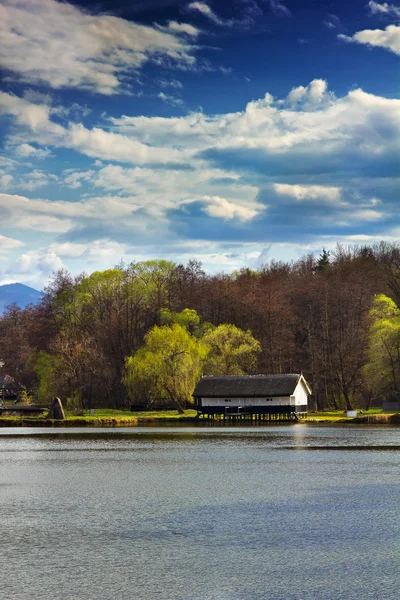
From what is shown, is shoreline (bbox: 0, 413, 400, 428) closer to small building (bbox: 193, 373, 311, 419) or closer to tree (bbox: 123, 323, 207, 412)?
tree (bbox: 123, 323, 207, 412)

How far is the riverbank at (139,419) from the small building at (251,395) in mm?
2090

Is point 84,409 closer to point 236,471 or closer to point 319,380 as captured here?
point 319,380

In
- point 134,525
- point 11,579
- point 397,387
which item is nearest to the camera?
point 11,579

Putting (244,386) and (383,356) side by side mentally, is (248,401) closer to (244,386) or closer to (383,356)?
(244,386)

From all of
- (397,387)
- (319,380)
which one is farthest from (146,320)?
(397,387)

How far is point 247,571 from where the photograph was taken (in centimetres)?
1673

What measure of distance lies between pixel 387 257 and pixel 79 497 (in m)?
92.0

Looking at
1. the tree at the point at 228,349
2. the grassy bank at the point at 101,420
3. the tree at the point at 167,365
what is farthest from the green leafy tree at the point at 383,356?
the grassy bank at the point at 101,420

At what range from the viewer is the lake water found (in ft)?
51.7

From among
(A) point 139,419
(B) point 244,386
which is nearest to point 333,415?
(B) point 244,386

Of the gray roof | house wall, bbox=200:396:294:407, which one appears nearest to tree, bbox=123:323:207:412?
the gray roof

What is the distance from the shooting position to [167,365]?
8656 centimetres

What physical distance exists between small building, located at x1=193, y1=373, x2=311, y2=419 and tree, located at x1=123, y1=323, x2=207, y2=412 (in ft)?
8.04

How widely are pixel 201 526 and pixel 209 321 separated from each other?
81.9 meters
